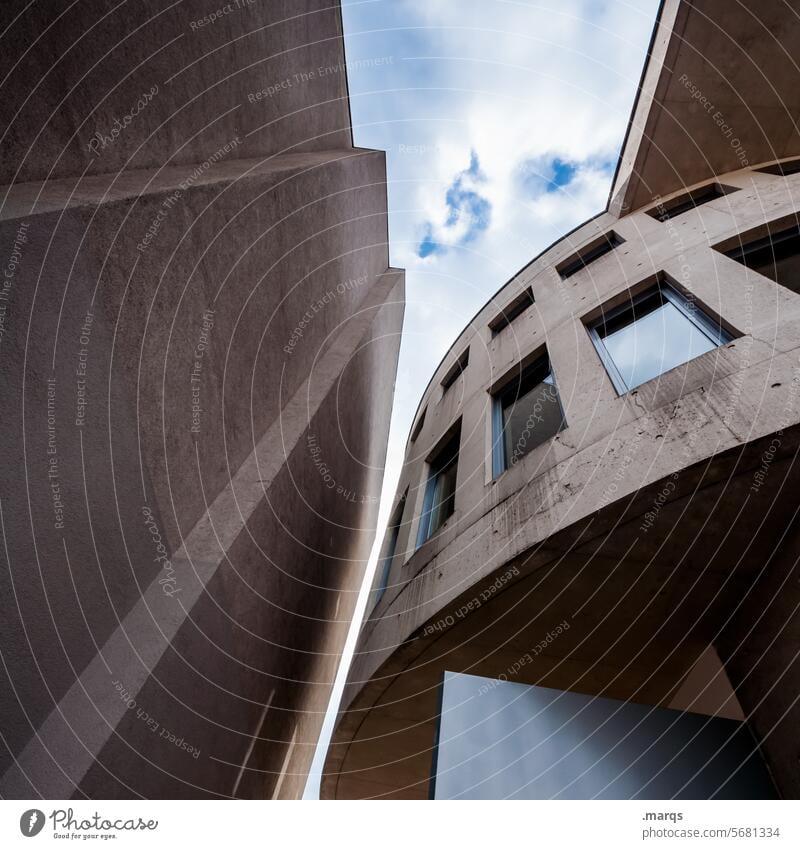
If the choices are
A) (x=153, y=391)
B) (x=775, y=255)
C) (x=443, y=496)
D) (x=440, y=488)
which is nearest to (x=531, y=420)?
(x=443, y=496)

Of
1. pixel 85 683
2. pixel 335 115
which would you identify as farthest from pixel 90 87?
pixel 335 115

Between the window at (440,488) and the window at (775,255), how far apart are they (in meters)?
5.20

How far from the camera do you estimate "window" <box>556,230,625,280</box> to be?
33.6 ft

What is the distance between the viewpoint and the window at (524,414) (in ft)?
22.4

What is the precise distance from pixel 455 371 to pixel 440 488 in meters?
4.00

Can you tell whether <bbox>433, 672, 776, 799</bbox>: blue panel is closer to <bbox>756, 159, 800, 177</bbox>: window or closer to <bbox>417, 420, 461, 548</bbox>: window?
<bbox>417, 420, 461, 548</bbox>: window

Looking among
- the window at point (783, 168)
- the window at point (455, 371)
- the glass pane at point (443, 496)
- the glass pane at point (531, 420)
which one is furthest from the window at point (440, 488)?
the window at point (783, 168)

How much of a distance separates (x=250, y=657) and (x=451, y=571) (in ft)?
8.84

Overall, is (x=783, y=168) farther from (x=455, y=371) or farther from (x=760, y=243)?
(x=455, y=371)

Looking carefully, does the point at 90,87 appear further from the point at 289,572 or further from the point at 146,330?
the point at 289,572

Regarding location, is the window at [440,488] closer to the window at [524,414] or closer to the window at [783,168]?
the window at [524,414]

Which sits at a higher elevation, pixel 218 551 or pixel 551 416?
pixel 551 416

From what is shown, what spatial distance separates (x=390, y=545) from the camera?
376 inches
